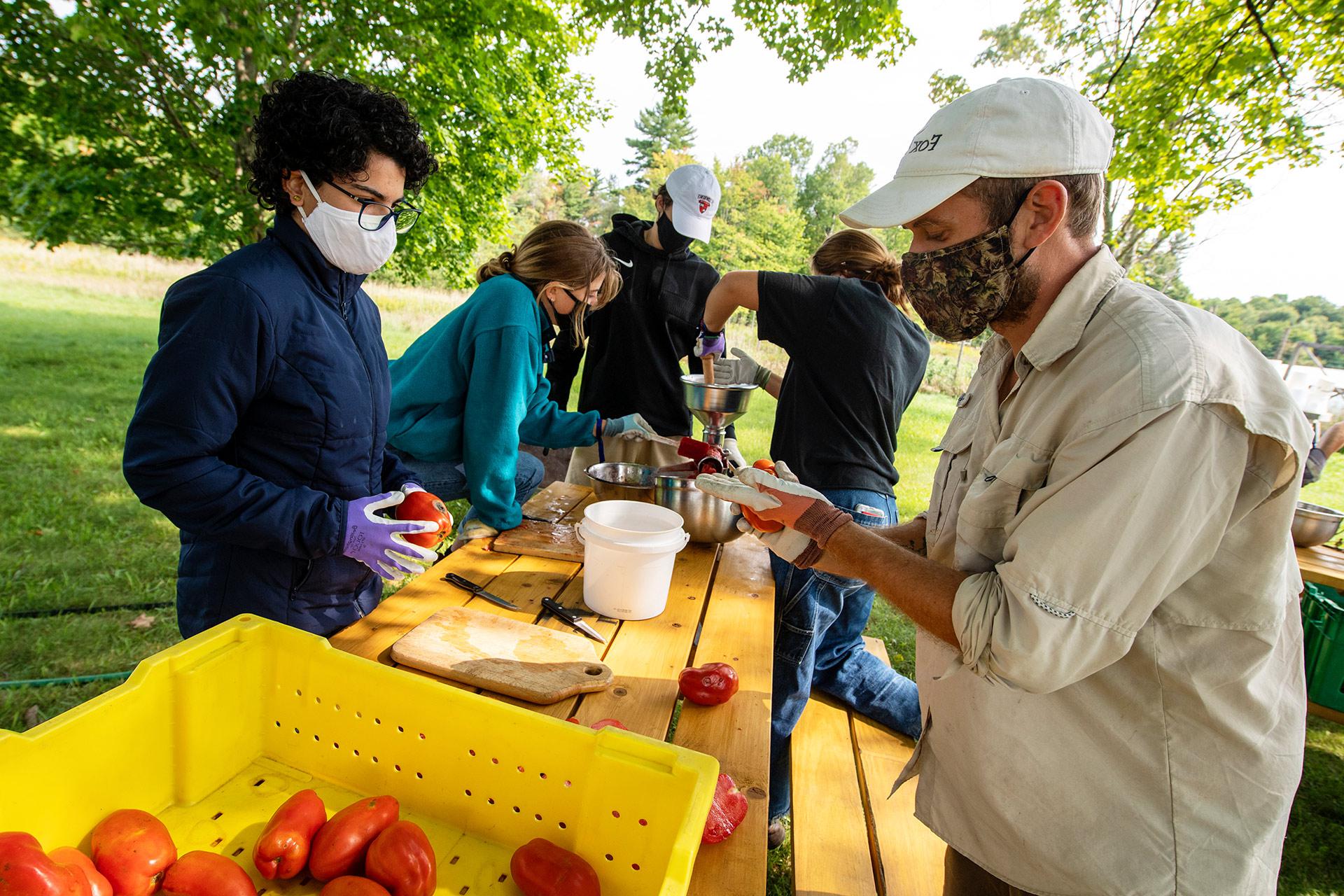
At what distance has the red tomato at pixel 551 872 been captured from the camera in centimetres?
117

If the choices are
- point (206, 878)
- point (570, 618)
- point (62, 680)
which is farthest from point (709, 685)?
point (62, 680)

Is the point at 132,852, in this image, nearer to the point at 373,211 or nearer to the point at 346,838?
the point at 346,838

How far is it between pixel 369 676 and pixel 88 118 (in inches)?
325

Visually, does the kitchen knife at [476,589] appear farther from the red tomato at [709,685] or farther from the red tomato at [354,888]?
the red tomato at [354,888]

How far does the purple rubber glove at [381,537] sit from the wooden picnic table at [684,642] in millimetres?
183

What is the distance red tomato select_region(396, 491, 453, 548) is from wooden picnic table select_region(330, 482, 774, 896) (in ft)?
0.82

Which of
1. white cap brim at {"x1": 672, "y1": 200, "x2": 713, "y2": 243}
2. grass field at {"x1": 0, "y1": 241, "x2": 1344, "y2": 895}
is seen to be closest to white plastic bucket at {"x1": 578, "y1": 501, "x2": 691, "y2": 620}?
grass field at {"x1": 0, "y1": 241, "x2": 1344, "y2": 895}

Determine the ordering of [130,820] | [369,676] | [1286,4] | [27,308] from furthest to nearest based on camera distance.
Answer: [27,308] < [1286,4] < [369,676] < [130,820]

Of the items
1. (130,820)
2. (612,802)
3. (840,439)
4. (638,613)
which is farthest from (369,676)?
(840,439)

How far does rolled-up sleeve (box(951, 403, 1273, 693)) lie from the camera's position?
1185 mm

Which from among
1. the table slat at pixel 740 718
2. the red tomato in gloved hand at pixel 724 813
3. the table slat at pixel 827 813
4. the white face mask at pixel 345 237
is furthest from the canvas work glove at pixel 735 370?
the red tomato in gloved hand at pixel 724 813

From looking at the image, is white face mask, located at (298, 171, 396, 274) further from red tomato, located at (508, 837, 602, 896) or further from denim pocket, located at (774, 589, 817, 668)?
denim pocket, located at (774, 589, 817, 668)

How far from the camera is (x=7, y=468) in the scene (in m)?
6.63

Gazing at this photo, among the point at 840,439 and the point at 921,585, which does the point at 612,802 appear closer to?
the point at 921,585
